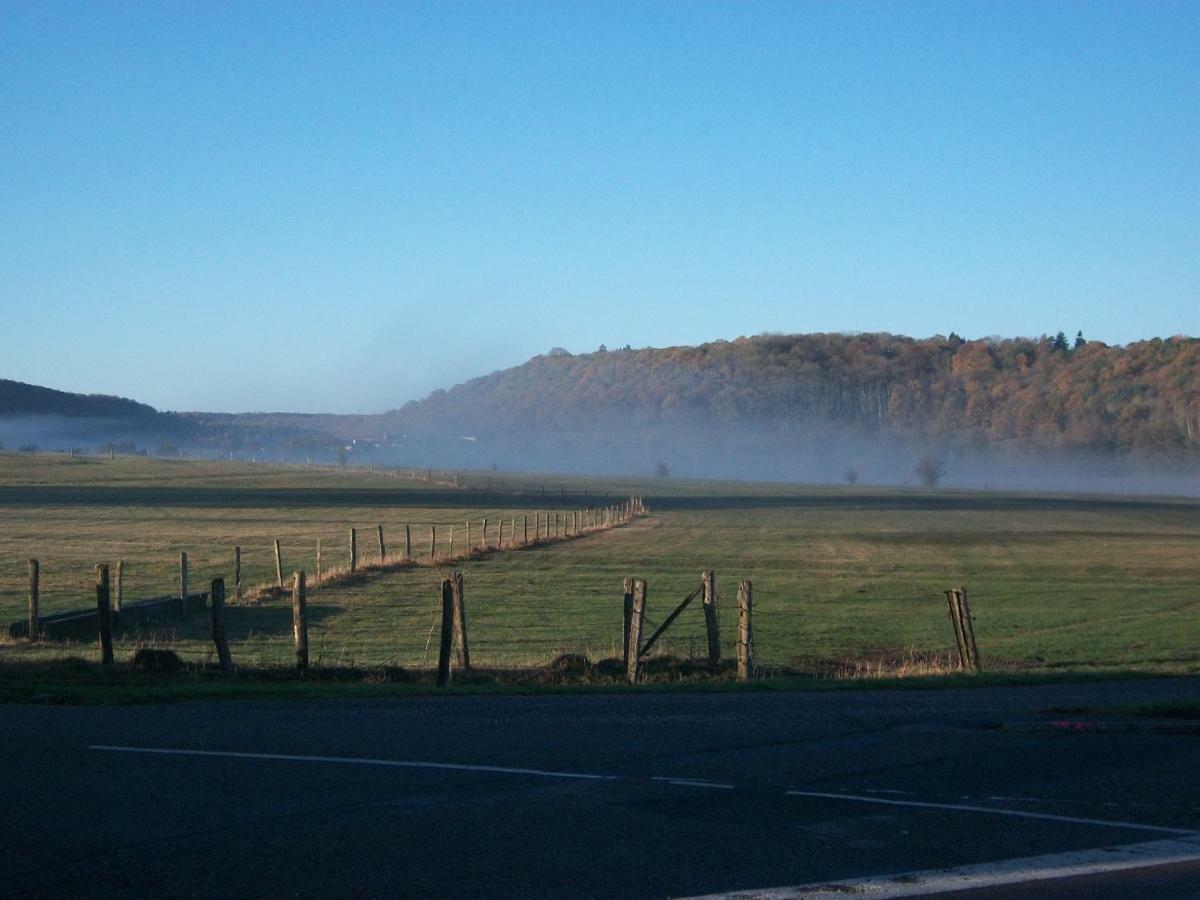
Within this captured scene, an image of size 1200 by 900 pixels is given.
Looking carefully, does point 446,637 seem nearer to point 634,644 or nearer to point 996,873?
point 634,644

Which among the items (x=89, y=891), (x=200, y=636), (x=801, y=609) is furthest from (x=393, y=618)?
(x=89, y=891)

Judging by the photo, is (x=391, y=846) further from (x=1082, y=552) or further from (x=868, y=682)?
(x=1082, y=552)

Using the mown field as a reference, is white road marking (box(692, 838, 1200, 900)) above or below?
above

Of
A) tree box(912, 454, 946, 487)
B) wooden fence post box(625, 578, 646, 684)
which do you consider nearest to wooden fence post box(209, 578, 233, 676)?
wooden fence post box(625, 578, 646, 684)

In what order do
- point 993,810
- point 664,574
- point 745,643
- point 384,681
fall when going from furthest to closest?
point 664,574 → point 745,643 → point 384,681 → point 993,810

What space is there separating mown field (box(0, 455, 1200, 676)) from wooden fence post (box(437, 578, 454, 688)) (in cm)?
284

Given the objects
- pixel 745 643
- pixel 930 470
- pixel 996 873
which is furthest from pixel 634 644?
pixel 930 470

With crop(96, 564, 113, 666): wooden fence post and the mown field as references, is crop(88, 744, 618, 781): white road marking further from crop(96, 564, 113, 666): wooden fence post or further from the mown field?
the mown field

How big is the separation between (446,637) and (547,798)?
8693 mm

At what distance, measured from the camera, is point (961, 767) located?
30.7ft

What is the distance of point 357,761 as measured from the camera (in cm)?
939

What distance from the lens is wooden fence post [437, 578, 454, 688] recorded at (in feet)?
53.3

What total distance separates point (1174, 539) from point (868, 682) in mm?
55019

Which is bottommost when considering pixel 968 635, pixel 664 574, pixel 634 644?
pixel 664 574
